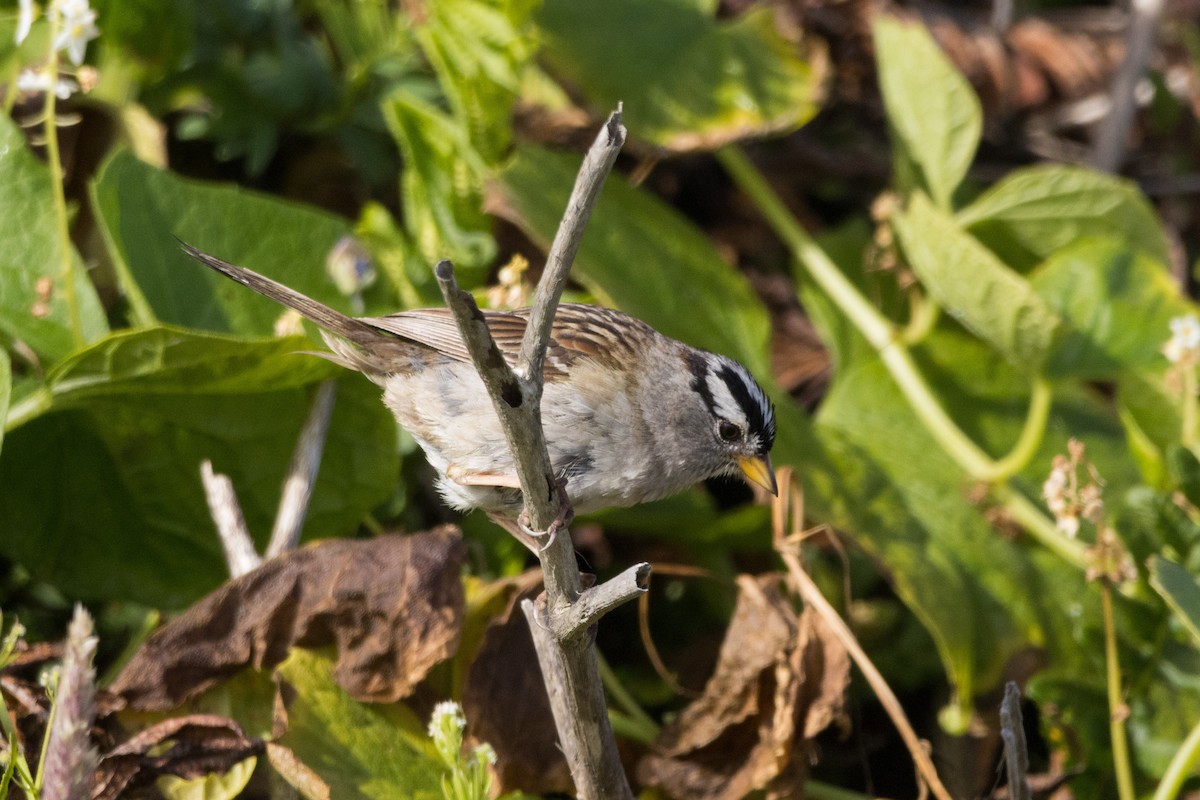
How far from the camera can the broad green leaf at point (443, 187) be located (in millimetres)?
3055

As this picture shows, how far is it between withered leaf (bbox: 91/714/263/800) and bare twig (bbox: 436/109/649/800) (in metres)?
0.56

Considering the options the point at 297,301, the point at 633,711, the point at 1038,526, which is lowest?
the point at 633,711

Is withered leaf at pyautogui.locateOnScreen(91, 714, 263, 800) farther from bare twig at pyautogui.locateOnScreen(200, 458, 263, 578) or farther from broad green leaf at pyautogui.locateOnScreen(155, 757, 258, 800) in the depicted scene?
bare twig at pyautogui.locateOnScreen(200, 458, 263, 578)

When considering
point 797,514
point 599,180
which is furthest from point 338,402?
point 599,180

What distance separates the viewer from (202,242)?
9.39ft

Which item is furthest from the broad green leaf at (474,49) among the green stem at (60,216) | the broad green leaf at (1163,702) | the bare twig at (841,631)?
the broad green leaf at (1163,702)

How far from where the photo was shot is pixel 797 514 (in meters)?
2.70

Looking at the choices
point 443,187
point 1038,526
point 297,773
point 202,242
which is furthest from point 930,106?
point 297,773

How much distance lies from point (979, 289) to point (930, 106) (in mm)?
746

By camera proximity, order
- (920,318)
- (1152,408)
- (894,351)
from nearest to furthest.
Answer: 1. (1152,408)
2. (894,351)
3. (920,318)

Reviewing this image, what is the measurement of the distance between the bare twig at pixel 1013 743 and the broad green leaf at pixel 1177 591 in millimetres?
293

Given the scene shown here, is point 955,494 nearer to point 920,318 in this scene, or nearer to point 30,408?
point 920,318

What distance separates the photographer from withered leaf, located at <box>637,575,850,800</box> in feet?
7.98

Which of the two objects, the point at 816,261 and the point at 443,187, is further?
the point at 816,261
